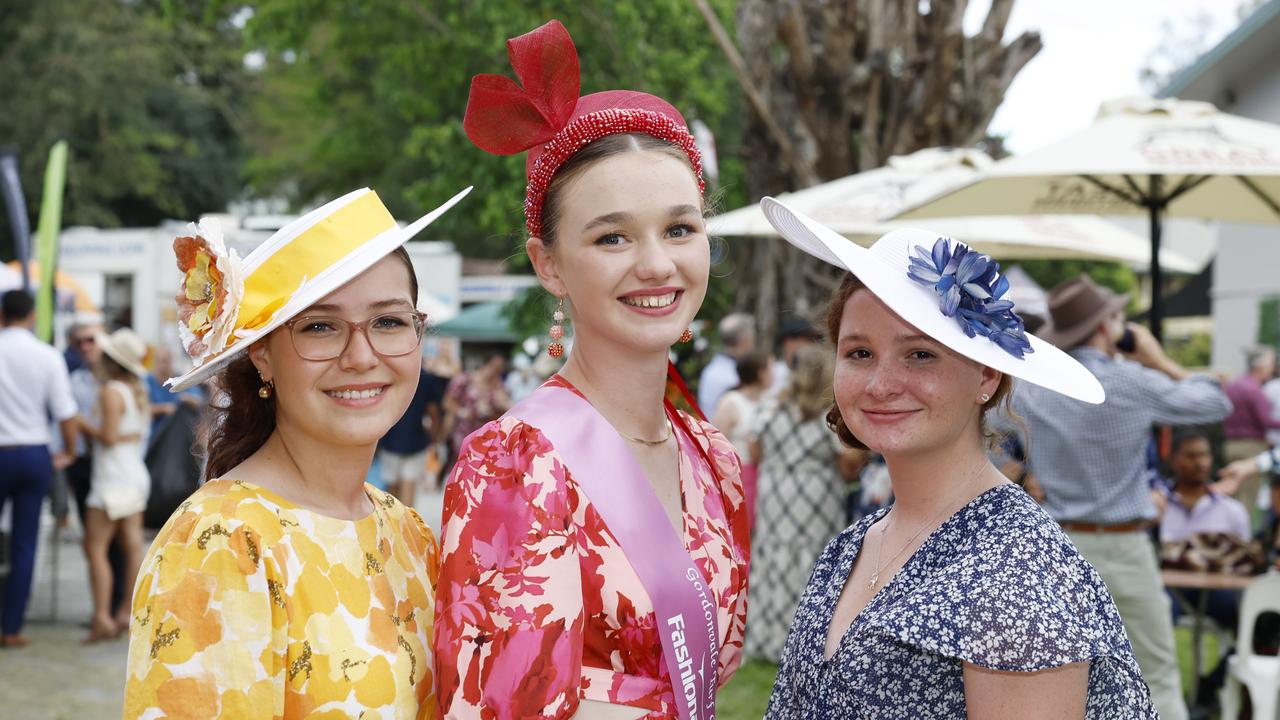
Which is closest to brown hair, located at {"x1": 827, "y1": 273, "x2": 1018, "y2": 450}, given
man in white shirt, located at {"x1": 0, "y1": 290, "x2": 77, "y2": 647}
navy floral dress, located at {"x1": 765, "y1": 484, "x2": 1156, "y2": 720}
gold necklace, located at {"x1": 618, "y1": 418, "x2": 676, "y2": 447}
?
navy floral dress, located at {"x1": 765, "y1": 484, "x2": 1156, "y2": 720}

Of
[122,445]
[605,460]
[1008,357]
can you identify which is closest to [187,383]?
[605,460]

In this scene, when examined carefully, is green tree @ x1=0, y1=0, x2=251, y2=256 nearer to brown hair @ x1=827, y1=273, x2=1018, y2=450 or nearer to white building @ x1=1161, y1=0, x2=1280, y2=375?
white building @ x1=1161, y1=0, x2=1280, y2=375

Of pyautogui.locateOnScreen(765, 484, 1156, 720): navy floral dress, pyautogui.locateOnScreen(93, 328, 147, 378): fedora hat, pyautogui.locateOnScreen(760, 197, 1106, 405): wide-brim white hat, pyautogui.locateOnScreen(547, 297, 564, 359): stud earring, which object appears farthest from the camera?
pyautogui.locateOnScreen(93, 328, 147, 378): fedora hat

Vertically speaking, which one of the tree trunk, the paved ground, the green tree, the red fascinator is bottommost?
the paved ground

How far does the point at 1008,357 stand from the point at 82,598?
8.16 m

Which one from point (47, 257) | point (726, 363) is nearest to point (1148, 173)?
point (726, 363)

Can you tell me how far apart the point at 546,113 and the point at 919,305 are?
0.72 m

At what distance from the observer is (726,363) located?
8586 mm

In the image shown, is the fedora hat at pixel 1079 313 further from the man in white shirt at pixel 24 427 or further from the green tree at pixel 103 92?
the green tree at pixel 103 92

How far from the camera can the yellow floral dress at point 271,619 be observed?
173cm

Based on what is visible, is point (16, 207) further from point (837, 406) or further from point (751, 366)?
point (837, 406)

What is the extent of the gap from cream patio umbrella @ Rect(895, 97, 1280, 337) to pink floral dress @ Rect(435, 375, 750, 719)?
3.24m

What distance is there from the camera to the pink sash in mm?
1901

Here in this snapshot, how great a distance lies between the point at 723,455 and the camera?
2338 millimetres
